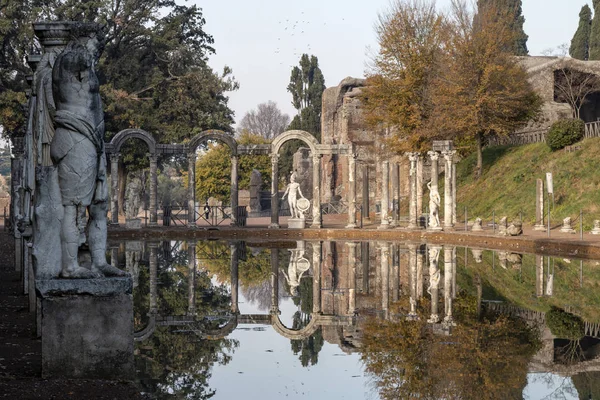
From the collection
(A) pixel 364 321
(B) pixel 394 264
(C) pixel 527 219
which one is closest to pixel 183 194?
(C) pixel 527 219

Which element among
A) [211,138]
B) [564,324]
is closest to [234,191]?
[211,138]

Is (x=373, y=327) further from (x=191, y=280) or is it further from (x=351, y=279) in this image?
(x=191, y=280)

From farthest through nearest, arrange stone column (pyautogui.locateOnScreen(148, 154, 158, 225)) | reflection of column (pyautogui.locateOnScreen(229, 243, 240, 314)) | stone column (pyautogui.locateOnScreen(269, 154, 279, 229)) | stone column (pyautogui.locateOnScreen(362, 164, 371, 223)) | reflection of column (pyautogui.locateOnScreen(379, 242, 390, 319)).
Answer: stone column (pyautogui.locateOnScreen(362, 164, 371, 223)) → stone column (pyautogui.locateOnScreen(148, 154, 158, 225)) → stone column (pyautogui.locateOnScreen(269, 154, 279, 229)) → reflection of column (pyautogui.locateOnScreen(229, 243, 240, 314)) → reflection of column (pyautogui.locateOnScreen(379, 242, 390, 319))

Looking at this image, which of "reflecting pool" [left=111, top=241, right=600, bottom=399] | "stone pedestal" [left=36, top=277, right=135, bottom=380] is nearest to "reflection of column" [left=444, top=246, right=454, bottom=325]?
"reflecting pool" [left=111, top=241, right=600, bottom=399]

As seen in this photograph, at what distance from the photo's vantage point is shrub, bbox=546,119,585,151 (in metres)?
37.0

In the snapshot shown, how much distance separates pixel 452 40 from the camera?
40.7 meters

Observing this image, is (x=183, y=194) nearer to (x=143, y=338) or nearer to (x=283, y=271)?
(x=283, y=271)

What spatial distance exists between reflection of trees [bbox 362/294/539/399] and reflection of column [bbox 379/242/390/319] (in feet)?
5.11

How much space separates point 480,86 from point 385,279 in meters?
23.4

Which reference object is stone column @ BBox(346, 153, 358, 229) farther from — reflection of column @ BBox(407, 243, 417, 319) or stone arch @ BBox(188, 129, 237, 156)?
reflection of column @ BBox(407, 243, 417, 319)

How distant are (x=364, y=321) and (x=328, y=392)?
164 inches

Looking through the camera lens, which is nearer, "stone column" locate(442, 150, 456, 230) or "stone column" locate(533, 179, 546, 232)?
"stone column" locate(533, 179, 546, 232)

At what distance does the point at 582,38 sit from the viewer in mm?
60375

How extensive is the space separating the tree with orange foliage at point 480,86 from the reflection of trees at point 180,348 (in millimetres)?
24154
